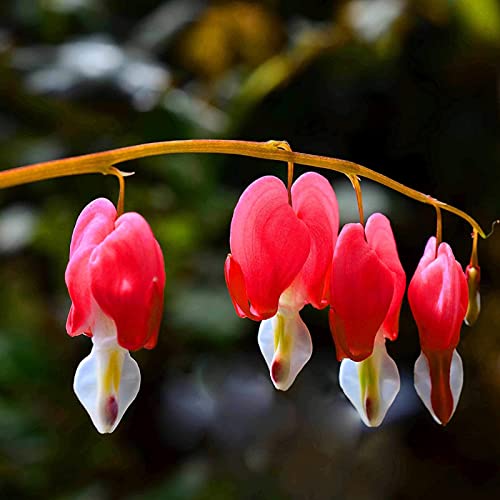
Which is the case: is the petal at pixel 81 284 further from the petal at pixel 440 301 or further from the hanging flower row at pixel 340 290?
the petal at pixel 440 301

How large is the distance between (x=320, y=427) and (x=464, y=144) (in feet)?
2.45

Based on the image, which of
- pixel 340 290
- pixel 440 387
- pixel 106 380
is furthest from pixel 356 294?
pixel 106 380

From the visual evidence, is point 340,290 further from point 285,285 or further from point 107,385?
point 107,385

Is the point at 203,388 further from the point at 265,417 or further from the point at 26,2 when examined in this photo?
the point at 26,2

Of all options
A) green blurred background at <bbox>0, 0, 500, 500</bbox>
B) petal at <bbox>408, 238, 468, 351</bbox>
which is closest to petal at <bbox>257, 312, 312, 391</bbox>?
petal at <bbox>408, 238, 468, 351</bbox>

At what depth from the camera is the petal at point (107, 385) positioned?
66 centimetres

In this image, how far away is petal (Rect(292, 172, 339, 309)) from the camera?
2.49 ft

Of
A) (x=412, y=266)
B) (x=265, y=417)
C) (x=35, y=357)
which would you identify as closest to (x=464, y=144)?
(x=412, y=266)

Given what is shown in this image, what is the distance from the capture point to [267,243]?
725 millimetres

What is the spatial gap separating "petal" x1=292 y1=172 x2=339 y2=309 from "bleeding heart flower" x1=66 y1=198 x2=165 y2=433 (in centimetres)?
15

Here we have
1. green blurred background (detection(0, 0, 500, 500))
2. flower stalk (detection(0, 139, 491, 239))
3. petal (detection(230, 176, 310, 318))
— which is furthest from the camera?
green blurred background (detection(0, 0, 500, 500))

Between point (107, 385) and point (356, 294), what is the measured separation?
22 centimetres

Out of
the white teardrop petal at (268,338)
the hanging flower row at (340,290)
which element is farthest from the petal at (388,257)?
the white teardrop petal at (268,338)

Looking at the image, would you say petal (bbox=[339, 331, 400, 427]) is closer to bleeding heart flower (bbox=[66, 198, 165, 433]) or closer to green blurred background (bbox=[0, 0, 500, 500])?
bleeding heart flower (bbox=[66, 198, 165, 433])
